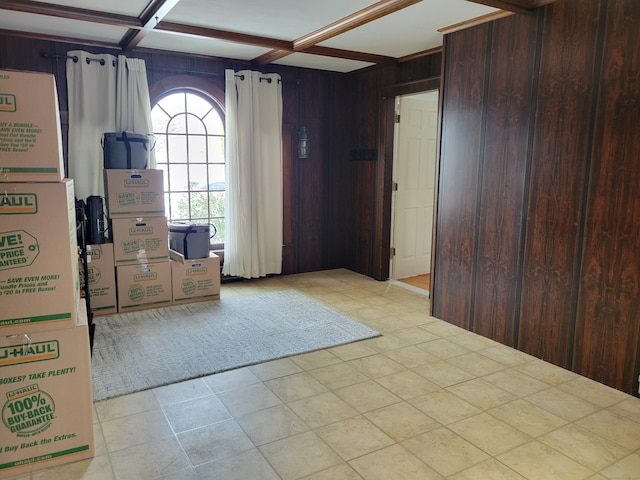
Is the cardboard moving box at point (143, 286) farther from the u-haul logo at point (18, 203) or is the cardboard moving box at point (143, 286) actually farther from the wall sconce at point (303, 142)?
the u-haul logo at point (18, 203)

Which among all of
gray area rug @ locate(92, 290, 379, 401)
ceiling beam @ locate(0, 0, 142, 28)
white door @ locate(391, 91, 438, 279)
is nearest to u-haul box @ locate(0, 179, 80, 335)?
gray area rug @ locate(92, 290, 379, 401)

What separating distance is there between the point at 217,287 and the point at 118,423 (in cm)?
226

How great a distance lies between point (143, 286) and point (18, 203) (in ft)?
8.19

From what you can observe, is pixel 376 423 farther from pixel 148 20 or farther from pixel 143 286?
pixel 148 20

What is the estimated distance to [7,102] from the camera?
188cm

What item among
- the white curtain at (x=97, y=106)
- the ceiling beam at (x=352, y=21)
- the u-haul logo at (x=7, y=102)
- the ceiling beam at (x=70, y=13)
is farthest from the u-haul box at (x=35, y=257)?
the white curtain at (x=97, y=106)

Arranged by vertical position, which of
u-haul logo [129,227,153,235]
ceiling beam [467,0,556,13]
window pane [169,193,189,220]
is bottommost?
u-haul logo [129,227,153,235]

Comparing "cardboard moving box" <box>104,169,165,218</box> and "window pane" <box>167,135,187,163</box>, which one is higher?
"window pane" <box>167,135,187,163</box>

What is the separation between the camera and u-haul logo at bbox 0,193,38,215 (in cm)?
191

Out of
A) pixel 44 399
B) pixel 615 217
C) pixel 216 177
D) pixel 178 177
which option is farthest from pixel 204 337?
pixel 615 217

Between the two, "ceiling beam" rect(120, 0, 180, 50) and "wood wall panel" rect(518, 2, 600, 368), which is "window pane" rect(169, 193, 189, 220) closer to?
"ceiling beam" rect(120, 0, 180, 50)

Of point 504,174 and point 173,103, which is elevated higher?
point 173,103

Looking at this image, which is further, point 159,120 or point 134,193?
point 159,120

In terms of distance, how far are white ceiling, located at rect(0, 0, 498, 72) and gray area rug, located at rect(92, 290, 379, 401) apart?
7.73ft
